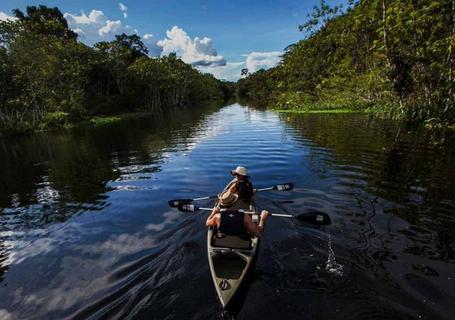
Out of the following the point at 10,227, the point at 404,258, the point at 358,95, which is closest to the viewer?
the point at 404,258

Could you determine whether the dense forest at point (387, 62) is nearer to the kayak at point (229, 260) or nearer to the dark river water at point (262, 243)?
the dark river water at point (262, 243)

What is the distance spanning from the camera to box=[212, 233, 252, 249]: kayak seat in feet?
25.4

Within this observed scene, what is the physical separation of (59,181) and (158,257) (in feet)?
41.3

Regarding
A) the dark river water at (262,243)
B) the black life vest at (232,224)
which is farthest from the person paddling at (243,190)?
the black life vest at (232,224)

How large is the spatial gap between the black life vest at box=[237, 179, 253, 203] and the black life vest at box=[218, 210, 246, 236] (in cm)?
288

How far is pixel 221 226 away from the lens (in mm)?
7500

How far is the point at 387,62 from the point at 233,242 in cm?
2376

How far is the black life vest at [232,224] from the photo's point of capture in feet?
24.4

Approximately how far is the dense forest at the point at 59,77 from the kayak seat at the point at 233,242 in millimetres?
49039

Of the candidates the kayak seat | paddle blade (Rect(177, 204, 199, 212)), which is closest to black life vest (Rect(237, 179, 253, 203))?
paddle blade (Rect(177, 204, 199, 212))

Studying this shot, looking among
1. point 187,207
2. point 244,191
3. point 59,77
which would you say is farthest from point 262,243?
point 59,77

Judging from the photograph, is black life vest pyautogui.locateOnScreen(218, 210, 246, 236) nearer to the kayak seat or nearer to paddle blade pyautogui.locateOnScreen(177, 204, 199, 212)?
the kayak seat

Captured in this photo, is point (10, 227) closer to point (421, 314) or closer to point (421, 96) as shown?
point (421, 314)

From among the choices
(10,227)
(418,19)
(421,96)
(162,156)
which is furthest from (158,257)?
(421,96)
